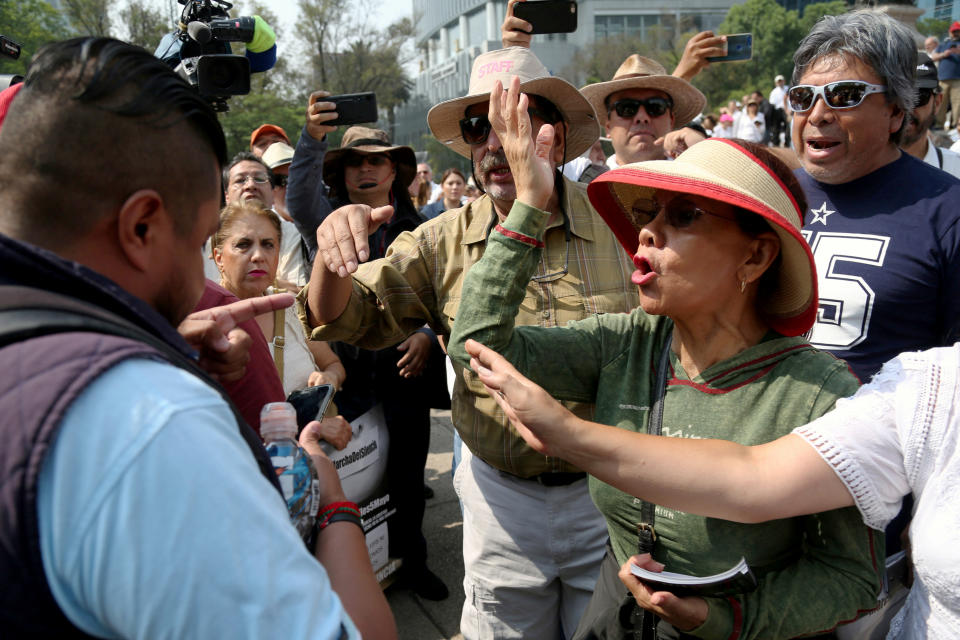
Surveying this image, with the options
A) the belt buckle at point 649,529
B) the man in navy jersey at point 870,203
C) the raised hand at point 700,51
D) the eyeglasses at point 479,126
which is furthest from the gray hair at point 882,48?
the belt buckle at point 649,529

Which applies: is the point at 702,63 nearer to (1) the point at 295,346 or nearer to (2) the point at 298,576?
(1) the point at 295,346

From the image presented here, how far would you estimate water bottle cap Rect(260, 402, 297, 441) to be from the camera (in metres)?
1.23

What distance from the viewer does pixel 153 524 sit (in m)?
0.72

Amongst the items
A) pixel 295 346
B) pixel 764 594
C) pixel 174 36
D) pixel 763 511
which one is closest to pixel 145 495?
pixel 763 511

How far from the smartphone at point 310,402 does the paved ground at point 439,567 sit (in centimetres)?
215

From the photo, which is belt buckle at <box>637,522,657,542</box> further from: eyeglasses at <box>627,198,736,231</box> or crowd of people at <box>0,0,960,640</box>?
eyeglasses at <box>627,198,736,231</box>

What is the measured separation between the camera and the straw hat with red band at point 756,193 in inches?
61.7

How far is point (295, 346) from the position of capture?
320 centimetres

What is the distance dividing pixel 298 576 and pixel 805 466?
3.36 ft

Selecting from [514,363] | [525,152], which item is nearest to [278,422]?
[514,363]

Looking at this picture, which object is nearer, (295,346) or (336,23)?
(295,346)

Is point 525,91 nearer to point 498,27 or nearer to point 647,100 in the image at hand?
point 647,100

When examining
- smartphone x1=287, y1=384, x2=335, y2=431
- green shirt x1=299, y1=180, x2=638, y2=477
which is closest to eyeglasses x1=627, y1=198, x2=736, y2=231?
green shirt x1=299, y1=180, x2=638, y2=477

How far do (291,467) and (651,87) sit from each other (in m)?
3.52
